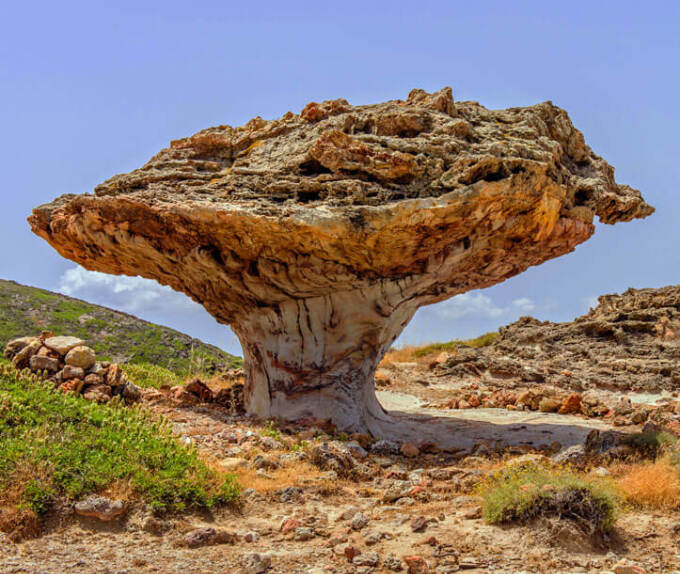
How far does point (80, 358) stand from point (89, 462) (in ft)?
13.7

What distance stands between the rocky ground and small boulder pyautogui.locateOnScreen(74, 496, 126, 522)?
6 centimetres

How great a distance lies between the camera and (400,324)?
10.6 m

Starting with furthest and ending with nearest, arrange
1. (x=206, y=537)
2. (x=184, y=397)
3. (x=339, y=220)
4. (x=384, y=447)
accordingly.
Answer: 1. (x=184, y=397)
2. (x=384, y=447)
3. (x=339, y=220)
4. (x=206, y=537)

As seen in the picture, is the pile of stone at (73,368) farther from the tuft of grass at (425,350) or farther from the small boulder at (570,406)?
the tuft of grass at (425,350)

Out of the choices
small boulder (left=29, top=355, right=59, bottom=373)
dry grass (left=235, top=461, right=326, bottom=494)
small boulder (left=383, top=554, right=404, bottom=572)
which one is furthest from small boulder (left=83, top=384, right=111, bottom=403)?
small boulder (left=383, top=554, right=404, bottom=572)

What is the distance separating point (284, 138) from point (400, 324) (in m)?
3.99

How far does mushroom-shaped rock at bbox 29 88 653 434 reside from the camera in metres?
8.67

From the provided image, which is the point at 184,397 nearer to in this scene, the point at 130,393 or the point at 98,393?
the point at 130,393

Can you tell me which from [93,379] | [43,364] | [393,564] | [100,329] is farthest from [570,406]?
[100,329]

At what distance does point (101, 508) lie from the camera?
508cm

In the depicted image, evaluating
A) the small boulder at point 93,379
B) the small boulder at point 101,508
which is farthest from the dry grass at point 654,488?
the small boulder at point 93,379

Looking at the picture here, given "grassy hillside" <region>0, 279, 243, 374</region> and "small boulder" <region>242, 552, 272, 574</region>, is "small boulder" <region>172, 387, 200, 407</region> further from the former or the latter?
"grassy hillside" <region>0, 279, 243, 374</region>

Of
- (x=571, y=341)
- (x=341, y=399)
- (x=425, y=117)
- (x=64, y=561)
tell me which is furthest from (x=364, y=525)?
(x=571, y=341)

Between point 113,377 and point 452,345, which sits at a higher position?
point 452,345
